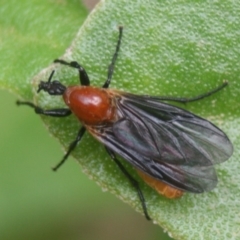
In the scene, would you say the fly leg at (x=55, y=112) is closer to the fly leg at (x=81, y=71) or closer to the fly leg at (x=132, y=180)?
the fly leg at (x=81, y=71)

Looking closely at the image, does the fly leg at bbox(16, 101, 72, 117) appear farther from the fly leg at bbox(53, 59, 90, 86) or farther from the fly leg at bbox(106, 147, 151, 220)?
the fly leg at bbox(106, 147, 151, 220)

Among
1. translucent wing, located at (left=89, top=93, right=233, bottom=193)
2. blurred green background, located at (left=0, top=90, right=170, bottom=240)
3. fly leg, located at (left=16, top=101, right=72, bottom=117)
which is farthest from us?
blurred green background, located at (left=0, top=90, right=170, bottom=240)

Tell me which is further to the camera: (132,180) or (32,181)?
(32,181)

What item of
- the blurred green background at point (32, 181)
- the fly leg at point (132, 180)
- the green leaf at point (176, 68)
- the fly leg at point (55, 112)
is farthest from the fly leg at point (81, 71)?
the blurred green background at point (32, 181)

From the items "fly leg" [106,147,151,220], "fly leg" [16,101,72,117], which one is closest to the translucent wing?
"fly leg" [106,147,151,220]

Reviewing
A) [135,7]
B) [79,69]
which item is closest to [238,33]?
[135,7]

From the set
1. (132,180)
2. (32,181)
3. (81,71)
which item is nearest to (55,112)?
(81,71)

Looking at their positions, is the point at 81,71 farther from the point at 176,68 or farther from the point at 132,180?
the point at 132,180
